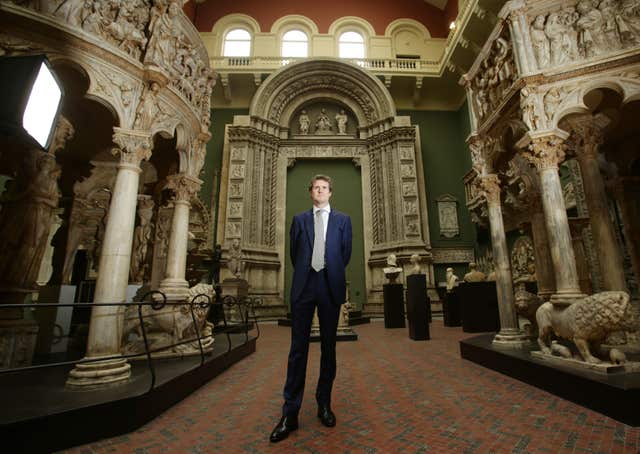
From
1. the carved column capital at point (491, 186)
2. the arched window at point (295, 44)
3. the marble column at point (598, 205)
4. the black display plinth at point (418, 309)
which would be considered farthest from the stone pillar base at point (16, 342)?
the arched window at point (295, 44)

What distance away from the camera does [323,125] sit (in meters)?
13.6

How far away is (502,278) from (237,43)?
1513 cm

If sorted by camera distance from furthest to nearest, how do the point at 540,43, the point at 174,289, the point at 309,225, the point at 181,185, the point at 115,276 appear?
the point at 181,185, the point at 174,289, the point at 540,43, the point at 115,276, the point at 309,225

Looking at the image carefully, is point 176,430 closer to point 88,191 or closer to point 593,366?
point 593,366

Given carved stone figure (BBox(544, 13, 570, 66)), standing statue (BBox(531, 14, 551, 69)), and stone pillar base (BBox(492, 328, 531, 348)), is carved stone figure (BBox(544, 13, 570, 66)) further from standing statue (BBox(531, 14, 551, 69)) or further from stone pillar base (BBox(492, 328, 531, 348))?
stone pillar base (BBox(492, 328, 531, 348))

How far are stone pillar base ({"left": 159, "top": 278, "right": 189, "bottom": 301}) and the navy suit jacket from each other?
2689mm

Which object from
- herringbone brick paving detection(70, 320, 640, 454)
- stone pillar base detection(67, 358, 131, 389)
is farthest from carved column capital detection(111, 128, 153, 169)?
herringbone brick paving detection(70, 320, 640, 454)

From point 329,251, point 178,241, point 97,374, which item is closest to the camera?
point 329,251

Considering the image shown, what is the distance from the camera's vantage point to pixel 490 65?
16.7 feet

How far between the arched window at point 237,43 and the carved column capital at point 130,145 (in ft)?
41.4

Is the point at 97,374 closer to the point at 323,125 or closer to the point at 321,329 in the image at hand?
the point at 321,329

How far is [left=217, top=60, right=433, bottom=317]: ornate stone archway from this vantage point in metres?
11.4

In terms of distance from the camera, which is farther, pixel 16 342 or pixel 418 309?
pixel 418 309

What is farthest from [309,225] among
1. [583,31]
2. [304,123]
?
[304,123]
